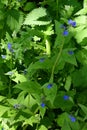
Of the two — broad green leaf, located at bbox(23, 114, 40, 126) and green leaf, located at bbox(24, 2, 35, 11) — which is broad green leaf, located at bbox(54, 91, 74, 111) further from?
green leaf, located at bbox(24, 2, 35, 11)

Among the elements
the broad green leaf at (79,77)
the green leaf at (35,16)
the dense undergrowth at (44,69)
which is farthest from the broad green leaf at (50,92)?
the green leaf at (35,16)

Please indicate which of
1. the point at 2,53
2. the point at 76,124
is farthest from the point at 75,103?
the point at 2,53

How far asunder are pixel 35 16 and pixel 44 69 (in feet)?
1.66

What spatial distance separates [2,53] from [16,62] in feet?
0.58

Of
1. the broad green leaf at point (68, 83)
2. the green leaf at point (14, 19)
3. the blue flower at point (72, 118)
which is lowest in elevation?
the blue flower at point (72, 118)

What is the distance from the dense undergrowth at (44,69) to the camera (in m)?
2.18

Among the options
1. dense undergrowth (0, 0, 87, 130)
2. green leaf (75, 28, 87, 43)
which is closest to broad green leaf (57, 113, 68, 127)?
dense undergrowth (0, 0, 87, 130)

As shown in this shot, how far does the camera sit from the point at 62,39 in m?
2.18

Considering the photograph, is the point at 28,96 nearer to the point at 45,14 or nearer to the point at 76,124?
the point at 76,124

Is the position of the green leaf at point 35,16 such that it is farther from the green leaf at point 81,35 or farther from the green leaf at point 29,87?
the green leaf at point 29,87

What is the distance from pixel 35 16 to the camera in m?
2.71

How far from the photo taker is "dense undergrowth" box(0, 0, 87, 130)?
85.9 inches

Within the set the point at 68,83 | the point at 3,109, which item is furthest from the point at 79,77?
the point at 3,109

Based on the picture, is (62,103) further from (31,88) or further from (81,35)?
(81,35)
